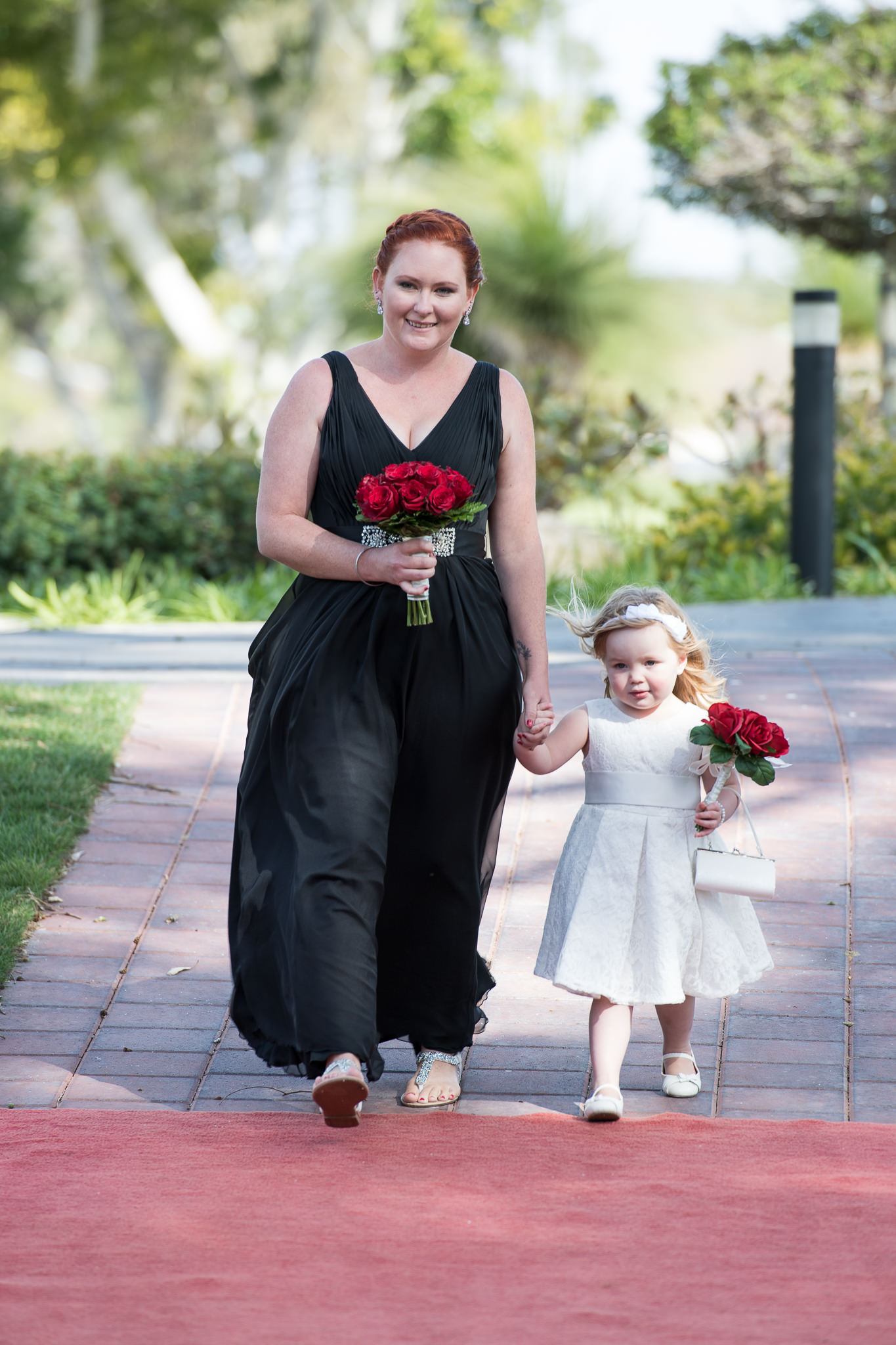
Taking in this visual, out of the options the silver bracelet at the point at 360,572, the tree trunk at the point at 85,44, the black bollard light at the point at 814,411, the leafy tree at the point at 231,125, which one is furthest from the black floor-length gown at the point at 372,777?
the tree trunk at the point at 85,44

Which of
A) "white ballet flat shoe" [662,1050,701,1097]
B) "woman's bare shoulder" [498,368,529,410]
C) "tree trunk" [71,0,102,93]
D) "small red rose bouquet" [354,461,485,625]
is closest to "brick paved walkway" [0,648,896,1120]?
"white ballet flat shoe" [662,1050,701,1097]

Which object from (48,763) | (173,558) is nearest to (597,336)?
(173,558)

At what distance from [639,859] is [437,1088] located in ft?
2.19

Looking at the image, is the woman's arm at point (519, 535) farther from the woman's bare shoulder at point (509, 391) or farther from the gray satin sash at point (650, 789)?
the gray satin sash at point (650, 789)

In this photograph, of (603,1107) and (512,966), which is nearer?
(603,1107)

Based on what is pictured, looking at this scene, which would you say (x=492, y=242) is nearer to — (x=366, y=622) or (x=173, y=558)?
(x=173, y=558)

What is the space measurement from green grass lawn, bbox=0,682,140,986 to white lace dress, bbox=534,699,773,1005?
5.25 ft

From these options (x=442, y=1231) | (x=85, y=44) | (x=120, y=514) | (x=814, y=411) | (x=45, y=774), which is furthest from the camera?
(x=85, y=44)

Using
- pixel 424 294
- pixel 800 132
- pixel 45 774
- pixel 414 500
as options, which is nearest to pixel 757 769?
pixel 414 500

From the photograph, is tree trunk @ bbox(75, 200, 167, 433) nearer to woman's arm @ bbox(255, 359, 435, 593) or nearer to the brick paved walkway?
the brick paved walkway

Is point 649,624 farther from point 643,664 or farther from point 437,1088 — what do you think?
point 437,1088

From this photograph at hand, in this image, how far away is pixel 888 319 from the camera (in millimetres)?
12242

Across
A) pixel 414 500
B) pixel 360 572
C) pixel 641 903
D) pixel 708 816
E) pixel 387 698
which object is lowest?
pixel 641 903

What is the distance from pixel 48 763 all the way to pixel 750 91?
790cm
